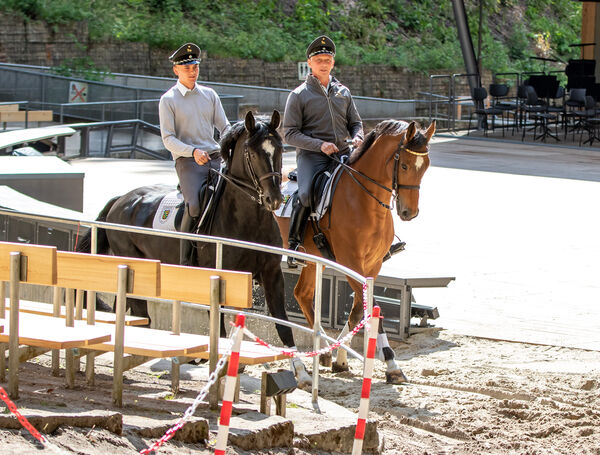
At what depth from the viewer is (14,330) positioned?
6.36 meters

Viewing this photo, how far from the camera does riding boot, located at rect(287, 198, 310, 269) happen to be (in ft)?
33.5

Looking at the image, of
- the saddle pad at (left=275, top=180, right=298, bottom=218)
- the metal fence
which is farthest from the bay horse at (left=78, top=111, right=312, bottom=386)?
the metal fence

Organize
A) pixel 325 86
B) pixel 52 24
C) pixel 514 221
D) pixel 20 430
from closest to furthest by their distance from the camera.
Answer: pixel 20 430, pixel 325 86, pixel 514 221, pixel 52 24

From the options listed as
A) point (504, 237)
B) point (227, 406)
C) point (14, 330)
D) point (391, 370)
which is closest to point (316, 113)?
point (391, 370)

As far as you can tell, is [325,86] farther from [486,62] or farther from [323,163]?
[486,62]

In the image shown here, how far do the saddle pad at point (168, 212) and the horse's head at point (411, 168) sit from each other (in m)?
2.11

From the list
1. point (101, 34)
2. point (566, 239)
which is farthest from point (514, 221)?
point (101, 34)

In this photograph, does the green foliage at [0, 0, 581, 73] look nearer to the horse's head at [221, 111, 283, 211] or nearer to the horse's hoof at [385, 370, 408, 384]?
the horse's head at [221, 111, 283, 211]

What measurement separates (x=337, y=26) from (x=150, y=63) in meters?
11.0

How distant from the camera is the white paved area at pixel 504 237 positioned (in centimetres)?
1195

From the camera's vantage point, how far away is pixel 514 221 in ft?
61.6

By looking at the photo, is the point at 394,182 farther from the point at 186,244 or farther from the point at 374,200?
the point at 186,244

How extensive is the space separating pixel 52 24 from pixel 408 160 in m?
28.9

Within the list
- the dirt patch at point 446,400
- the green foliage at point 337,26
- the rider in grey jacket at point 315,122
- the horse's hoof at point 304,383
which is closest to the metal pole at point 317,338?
the dirt patch at point 446,400
